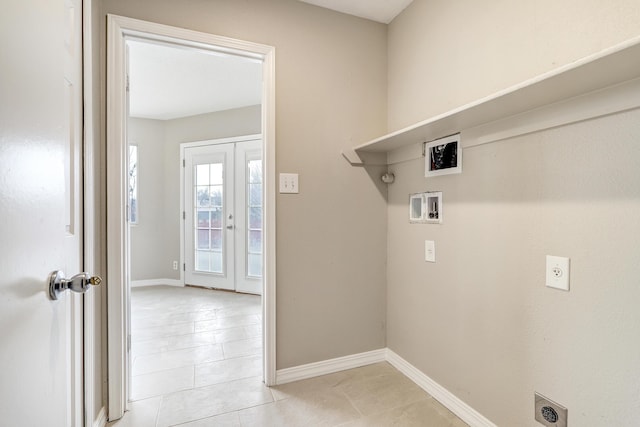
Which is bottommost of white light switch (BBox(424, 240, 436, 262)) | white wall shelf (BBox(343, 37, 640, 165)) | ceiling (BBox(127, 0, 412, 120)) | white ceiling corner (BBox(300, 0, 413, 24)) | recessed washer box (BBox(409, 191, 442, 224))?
white light switch (BBox(424, 240, 436, 262))

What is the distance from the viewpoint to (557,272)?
45.9 inches

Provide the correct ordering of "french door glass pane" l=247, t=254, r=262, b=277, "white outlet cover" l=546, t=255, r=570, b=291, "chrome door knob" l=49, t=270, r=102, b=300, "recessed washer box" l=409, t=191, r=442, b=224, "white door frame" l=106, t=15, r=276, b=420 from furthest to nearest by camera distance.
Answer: "french door glass pane" l=247, t=254, r=262, b=277 < "recessed washer box" l=409, t=191, r=442, b=224 < "white door frame" l=106, t=15, r=276, b=420 < "white outlet cover" l=546, t=255, r=570, b=291 < "chrome door knob" l=49, t=270, r=102, b=300

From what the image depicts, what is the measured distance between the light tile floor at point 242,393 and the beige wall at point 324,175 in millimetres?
219

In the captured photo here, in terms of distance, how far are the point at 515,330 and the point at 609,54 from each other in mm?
1080

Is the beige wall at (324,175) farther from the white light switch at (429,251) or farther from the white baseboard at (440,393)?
the white light switch at (429,251)

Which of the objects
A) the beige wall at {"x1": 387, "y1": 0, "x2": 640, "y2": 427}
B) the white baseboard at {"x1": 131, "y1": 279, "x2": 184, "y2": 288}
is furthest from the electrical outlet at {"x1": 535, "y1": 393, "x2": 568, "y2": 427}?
the white baseboard at {"x1": 131, "y1": 279, "x2": 184, "y2": 288}

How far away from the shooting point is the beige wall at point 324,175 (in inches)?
74.9

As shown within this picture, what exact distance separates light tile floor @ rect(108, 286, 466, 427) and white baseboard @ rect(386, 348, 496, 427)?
34 millimetres

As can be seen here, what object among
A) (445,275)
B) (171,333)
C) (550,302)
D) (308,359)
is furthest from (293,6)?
(171,333)

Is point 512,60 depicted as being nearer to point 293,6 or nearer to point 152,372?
point 293,6

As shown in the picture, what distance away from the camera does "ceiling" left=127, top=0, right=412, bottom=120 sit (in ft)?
6.68

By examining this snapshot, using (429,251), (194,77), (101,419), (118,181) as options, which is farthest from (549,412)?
(194,77)

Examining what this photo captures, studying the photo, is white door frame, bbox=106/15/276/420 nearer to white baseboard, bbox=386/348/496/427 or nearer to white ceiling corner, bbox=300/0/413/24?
white ceiling corner, bbox=300/0/413/24

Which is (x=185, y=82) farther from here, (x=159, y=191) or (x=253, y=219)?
(x=159, y=191)
